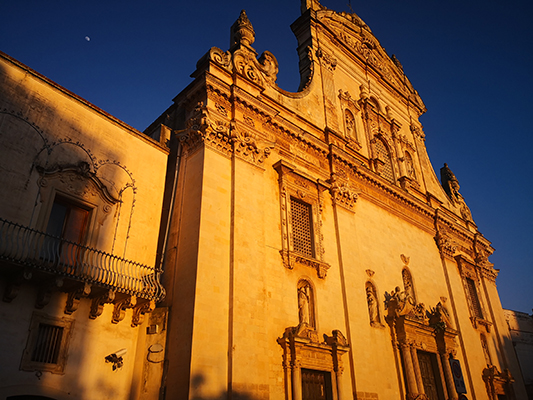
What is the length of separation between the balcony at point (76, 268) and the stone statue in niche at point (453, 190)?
77.3 ft

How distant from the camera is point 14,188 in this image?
10.4 meters

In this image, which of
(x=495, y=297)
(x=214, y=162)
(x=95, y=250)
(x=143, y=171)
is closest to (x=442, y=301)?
(x=495, y=297)

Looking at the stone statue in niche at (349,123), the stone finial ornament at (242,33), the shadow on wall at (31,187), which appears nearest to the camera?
the shadow on wall at (31,187)

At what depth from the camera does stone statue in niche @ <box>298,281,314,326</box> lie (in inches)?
550

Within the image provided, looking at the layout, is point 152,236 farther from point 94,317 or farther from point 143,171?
point 94,317

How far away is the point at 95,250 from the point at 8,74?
5.03 metres

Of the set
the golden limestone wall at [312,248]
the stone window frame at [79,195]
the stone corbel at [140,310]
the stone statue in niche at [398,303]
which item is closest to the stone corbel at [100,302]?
the stone corbel at [140,310]

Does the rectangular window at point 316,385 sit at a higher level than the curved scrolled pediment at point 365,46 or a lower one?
lower

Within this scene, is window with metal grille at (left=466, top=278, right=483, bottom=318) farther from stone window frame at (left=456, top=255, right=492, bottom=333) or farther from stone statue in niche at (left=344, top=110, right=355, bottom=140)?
stone statue in niche at (left=344, top=110, right=355, bottom=140)

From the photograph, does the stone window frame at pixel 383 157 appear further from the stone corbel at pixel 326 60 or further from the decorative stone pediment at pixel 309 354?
the decorative stone pediment at pixel 309 354

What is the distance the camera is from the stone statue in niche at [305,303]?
13959 millimetres

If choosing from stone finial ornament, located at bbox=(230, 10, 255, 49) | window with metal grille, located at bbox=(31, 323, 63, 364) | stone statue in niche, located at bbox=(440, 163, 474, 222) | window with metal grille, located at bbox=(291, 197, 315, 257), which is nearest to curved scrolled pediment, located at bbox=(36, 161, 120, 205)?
window with metal grille, located at bbox=(31, 323, 63, 364)

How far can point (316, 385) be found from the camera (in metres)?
13.3

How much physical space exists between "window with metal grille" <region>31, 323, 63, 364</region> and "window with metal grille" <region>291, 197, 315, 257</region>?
7755mm
